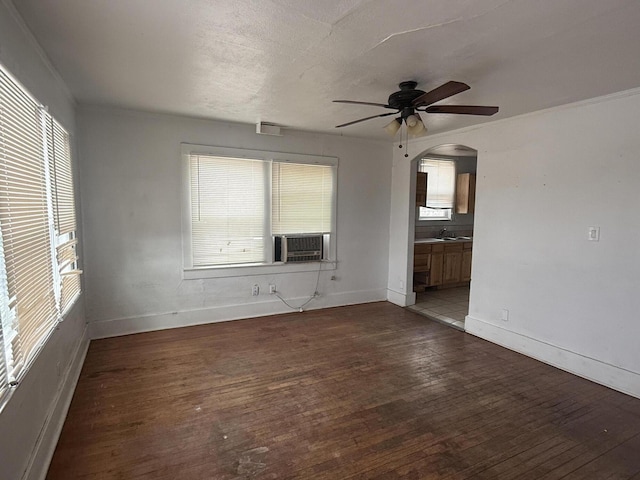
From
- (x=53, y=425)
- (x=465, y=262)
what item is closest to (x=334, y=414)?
(x=53, y=425)

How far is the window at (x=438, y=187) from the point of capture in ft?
21.5

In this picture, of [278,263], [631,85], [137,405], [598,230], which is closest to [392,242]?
[278,263]

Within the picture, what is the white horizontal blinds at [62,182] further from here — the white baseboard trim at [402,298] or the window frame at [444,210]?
the window frame at [444,210]

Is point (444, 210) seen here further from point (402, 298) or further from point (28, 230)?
point (28, 230)

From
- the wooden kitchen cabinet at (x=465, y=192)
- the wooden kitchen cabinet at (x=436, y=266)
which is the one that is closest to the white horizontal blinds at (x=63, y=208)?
the wooden kitchen cabinet at (x=436, y=266)

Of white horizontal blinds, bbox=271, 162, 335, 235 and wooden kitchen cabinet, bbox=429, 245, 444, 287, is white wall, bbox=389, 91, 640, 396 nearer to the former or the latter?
wooden kitchen cabinet, bbox=429, 245, 444, 287

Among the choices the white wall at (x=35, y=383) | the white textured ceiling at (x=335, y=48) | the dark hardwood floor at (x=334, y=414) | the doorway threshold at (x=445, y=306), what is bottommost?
the dark hardwood floor at (x=334, y=414)

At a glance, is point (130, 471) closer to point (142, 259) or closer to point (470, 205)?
point (142, 259)

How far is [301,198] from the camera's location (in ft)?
15.5

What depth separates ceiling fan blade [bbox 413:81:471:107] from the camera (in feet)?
6.77

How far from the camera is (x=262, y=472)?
1925 millimetres

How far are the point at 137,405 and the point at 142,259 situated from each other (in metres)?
1.83

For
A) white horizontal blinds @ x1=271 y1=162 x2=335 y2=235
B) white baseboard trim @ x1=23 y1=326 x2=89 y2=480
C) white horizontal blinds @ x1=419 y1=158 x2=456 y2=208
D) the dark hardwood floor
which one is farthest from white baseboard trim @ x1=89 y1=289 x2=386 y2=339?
white horizontal blinds @ x1=419 y1=158 x2=456 y2=208

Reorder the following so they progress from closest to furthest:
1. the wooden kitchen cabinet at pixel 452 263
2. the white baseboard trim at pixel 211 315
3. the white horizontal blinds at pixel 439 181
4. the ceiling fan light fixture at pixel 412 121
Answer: the ceiling fan light fixture at pixel 412 121, the white baseboard trim at pixel 211 315, the wooden kitchen cabinet at pixel 452 263, the white horizontal blinds at pixel 439 181
